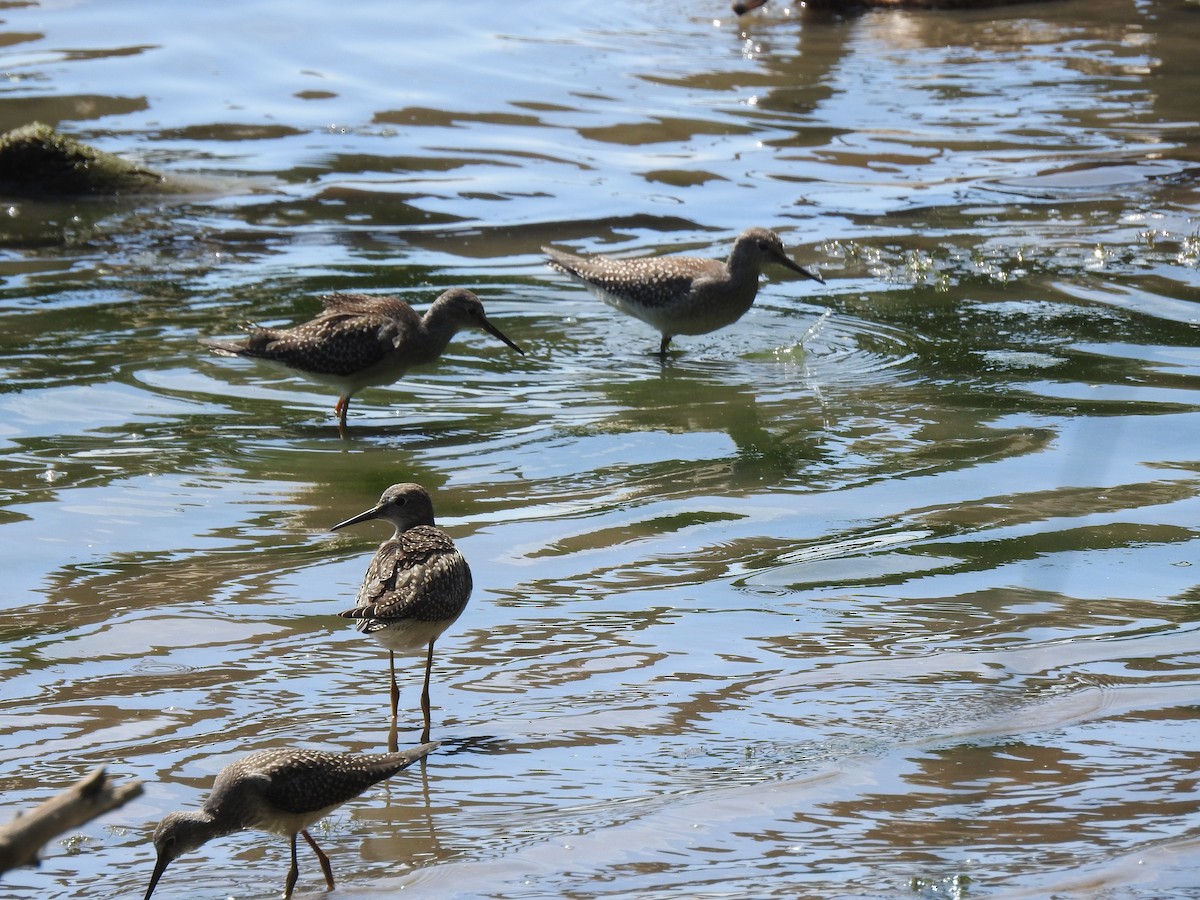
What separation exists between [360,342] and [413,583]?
402cm

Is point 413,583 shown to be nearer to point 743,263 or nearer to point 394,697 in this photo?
point 394,697

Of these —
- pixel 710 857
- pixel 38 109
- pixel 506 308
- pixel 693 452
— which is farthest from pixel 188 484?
pixel 38 109

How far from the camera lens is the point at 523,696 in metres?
6.28

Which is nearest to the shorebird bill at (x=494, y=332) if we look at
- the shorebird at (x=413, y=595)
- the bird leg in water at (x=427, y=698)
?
the shorebird at (x=413, y=595)

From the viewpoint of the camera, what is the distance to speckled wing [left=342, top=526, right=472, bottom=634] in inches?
231

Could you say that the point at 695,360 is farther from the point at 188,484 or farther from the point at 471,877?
the point at 471,877

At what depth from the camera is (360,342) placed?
977cm

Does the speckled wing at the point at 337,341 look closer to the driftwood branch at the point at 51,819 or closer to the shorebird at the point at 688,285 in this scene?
the shorebird at the point at 688,285

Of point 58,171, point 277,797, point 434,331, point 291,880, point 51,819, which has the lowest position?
point 291,880

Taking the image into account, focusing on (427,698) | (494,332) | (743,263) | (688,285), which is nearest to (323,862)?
(427,698)

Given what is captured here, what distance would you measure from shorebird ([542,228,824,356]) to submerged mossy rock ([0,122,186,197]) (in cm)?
537

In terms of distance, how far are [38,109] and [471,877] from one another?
Result: 14032 millimetres

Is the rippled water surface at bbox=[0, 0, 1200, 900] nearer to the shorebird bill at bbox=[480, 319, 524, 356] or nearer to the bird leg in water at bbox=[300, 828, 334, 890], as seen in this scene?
the bird leg in water at bbox=[300, 828, 334, 890]

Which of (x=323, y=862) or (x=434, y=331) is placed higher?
(x=434, y=331)
